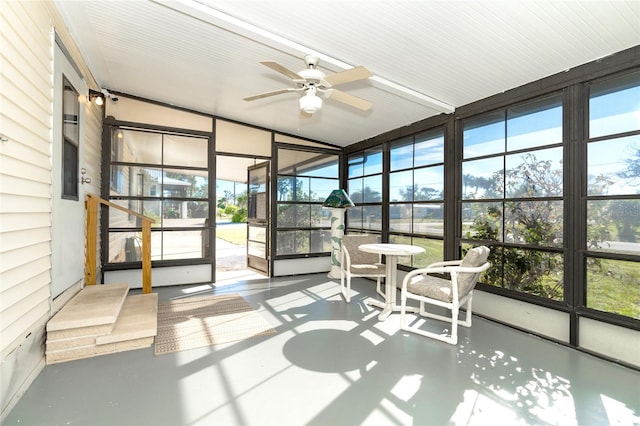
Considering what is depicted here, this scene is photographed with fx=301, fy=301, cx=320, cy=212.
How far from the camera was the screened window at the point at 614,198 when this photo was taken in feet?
8.55

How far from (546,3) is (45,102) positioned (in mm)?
3958

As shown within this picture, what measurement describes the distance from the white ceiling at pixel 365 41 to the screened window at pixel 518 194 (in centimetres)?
46

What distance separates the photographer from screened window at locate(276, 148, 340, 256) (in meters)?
6.03

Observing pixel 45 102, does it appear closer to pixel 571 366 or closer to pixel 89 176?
pixel 89 176

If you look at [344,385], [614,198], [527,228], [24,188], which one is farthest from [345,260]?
[24,188]

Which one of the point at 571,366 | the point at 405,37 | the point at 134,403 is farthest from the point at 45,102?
the point at 571,366

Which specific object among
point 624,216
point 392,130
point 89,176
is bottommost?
point 624,216

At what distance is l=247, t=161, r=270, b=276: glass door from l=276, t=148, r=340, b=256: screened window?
282mm

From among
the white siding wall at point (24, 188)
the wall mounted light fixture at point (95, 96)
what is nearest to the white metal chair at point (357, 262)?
the white siding wall at point (24, 188)

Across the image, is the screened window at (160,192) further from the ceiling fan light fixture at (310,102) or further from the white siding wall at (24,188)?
the ceiling fan light fixture at (310,102)

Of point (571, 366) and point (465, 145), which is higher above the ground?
point (465, 145)

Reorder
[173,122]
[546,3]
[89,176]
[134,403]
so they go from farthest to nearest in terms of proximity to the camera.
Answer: [173,122]
[89,176]
[546,3]
[134,403]

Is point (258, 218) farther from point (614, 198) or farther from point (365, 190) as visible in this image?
point (614, 198)

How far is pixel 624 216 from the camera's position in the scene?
8.71 ft
